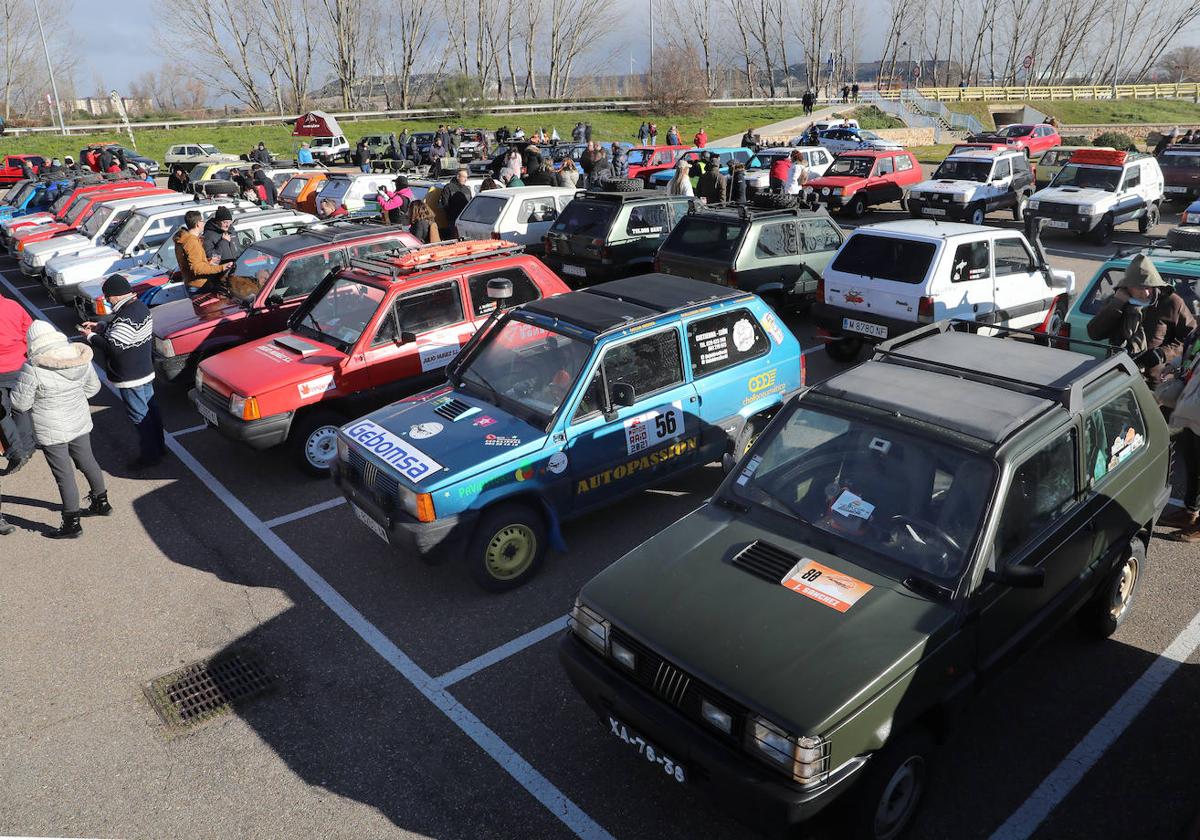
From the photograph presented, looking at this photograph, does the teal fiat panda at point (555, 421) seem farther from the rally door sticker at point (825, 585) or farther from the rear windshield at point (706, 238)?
the rear windshield at point (706, 238)

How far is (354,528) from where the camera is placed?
22.2 ft

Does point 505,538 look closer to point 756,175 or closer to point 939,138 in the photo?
point 756,175

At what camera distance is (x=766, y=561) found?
13.5 feet

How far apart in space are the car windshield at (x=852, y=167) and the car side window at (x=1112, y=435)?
61.4ft

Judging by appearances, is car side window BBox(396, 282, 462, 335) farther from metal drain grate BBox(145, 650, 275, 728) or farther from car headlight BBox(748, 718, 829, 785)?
car headlight BBox(748, 718, 829, 785)

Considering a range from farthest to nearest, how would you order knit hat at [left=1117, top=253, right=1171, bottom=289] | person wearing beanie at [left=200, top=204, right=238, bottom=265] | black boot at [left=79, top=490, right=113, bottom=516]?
person wearing beanie at [left=200, top=204, right=238, bottom=265], black boot at [left=79, top=490, right=113, bottom=516], knit hat at [left=1117, top=253, right=1171, bottom=289]

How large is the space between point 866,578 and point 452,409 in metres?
3.33

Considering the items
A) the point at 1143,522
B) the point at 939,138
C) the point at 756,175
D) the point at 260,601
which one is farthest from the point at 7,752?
the point at 939,138

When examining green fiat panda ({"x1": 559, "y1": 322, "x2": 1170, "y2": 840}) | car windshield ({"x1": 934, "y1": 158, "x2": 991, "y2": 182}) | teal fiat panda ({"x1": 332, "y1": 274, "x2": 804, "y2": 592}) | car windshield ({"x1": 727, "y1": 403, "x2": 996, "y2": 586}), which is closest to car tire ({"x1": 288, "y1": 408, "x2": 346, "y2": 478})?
teal fiat panda ({"x1": 332, "y1": 274, "x2": 804, "y2": 592})

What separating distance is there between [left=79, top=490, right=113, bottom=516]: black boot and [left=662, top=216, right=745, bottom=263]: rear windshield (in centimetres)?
733

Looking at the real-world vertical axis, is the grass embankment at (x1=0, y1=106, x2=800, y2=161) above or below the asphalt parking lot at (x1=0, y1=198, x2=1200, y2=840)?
above

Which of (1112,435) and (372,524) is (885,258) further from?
(372,524)

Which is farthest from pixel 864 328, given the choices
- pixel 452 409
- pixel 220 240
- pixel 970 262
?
pixel 220 240

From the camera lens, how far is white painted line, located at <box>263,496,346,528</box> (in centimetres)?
691
